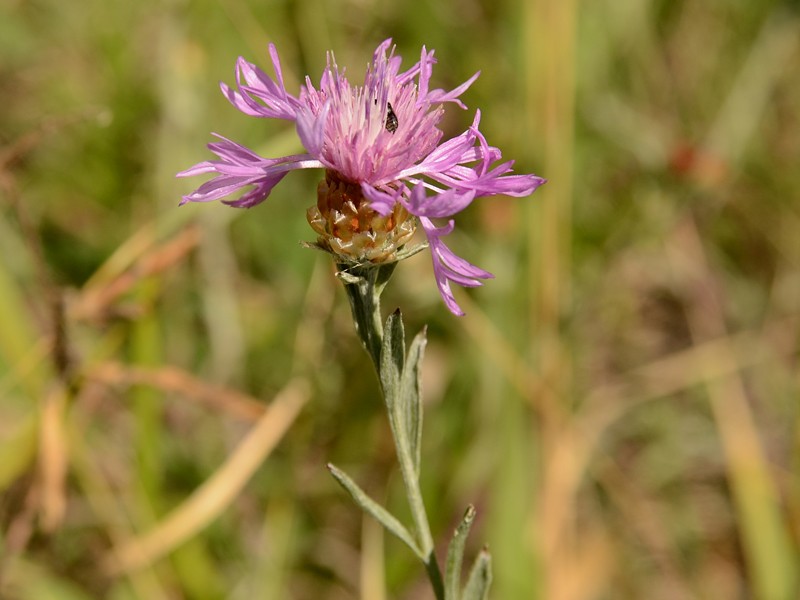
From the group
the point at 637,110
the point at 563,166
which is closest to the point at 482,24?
the point at 637,110

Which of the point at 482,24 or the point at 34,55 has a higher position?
the point at 482,24

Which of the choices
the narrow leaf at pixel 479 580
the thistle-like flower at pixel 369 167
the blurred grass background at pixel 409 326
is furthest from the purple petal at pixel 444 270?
the blurred grass background at pixel 409 326

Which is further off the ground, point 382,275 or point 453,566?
point 382,275

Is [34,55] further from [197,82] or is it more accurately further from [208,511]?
[208,511]

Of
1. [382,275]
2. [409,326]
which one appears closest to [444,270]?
[382,275]

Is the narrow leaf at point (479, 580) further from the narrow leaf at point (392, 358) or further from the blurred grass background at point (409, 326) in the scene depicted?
the blurred grass background at point (409, 326)

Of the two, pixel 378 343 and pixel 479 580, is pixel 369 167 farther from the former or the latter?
pixel 479 580
